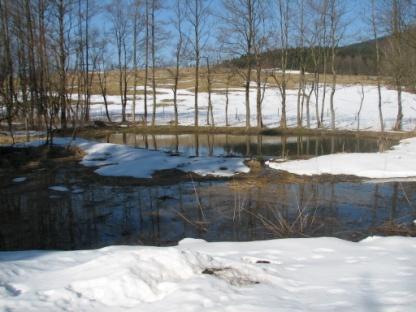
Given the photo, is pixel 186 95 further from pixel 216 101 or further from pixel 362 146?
pixel 362 146

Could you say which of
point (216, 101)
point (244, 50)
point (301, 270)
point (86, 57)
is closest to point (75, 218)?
point (301, 270)

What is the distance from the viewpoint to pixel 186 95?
54.7 metres

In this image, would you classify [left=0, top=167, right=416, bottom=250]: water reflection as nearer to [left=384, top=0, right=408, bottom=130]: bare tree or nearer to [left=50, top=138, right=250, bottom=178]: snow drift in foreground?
[left=50, top=138, right=250, bottom=178]: snow drift in foreground

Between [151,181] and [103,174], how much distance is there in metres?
2.01

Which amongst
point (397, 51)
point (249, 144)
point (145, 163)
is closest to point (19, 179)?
point (145, 163)

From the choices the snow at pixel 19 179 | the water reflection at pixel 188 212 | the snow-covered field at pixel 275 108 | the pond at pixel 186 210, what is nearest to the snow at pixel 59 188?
the pond at pixel 186 210

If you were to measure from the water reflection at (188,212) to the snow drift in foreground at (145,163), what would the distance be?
63.9 inches

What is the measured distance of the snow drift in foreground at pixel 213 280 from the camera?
4586 mm

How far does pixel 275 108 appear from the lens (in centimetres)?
4475

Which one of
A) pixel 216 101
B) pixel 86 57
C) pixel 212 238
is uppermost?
pixel 86 57

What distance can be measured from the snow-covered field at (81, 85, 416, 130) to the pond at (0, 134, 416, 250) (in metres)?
20.5

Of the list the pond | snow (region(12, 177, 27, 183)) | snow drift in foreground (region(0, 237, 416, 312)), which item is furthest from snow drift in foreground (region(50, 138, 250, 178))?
snow drift in foreground (region(0, 237, 416, 312))

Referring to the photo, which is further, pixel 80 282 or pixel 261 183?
pixel 261 183

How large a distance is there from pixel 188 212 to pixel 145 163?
6282 millimetres
